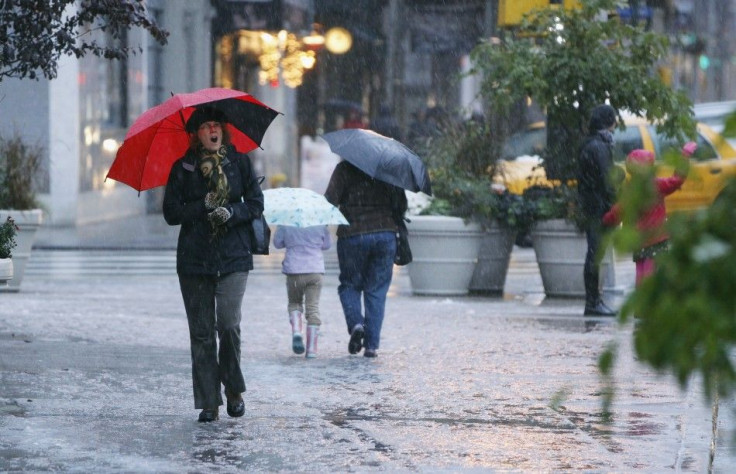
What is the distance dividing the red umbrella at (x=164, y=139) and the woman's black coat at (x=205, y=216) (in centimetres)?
39

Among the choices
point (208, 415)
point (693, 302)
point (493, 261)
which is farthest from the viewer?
point (493, 261)

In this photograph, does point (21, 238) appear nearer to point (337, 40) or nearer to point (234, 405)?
point (234, 405)

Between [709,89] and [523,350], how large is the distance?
60.1m

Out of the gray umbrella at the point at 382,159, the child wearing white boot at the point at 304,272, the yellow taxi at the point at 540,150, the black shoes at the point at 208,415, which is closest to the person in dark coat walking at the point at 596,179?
the yellow taxi at the point at 540,150

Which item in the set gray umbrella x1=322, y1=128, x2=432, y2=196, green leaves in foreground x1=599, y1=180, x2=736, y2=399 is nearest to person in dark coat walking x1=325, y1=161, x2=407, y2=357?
gray umbrella x1=322, y1=128, x2=432, y2=196

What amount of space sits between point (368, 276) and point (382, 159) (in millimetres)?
822

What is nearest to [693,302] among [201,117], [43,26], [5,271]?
[201,117]

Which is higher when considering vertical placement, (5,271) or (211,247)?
(211,247)

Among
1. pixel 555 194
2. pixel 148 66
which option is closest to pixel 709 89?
pixel 148 66

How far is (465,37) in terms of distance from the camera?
135 feet

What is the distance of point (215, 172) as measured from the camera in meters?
7.69

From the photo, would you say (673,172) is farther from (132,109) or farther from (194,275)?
(132,109)

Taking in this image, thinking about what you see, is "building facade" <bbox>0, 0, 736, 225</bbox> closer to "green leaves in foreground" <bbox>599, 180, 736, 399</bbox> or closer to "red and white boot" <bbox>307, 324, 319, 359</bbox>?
"red and white boot" <bbox>307, 324, 319, 359</bbox>

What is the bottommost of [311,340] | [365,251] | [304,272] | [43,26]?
[311,340]
